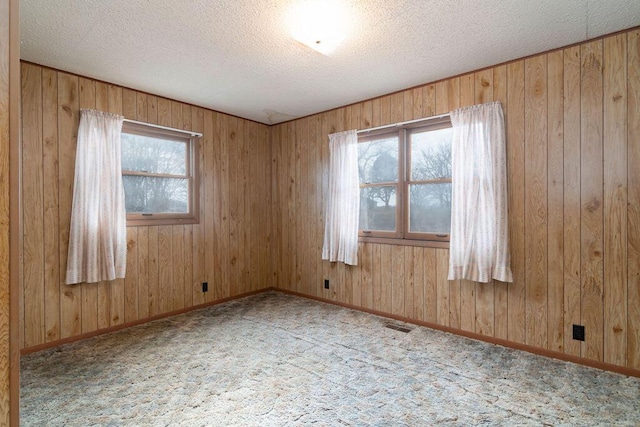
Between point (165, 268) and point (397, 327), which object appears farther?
point (165, 268)

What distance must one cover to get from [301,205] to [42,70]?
117 inches

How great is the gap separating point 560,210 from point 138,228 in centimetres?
391

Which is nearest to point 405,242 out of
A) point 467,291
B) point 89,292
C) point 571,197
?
point 467,291

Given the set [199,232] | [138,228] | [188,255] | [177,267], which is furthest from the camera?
[199,232]

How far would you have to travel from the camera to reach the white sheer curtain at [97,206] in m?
3.00

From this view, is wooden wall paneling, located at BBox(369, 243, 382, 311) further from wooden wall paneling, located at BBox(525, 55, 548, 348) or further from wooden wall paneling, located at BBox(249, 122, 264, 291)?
wooden wall paneling, located at BBox(249, 122, 264, 291)

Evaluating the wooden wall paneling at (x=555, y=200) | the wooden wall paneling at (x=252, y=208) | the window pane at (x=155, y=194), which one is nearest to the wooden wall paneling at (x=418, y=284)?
the wooden wall paneling at (x=555, y=200)

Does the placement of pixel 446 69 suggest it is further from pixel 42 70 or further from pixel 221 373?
pixel 42 70

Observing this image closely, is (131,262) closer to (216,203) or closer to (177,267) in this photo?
(177,267)

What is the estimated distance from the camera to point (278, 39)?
8.16 ft

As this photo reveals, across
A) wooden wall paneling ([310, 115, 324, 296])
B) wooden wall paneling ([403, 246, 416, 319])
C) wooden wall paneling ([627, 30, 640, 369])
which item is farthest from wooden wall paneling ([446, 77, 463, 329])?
wooden wall paneling ([310, 115, 324, 296])

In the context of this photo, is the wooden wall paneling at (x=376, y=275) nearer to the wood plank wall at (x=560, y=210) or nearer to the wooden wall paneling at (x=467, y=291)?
the wood plank wall at (x=560, y=210)

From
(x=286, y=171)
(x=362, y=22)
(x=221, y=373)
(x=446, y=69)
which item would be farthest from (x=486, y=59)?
(x=221, y=373)

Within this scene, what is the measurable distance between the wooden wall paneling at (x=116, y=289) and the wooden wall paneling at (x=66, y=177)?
10.7 inches
